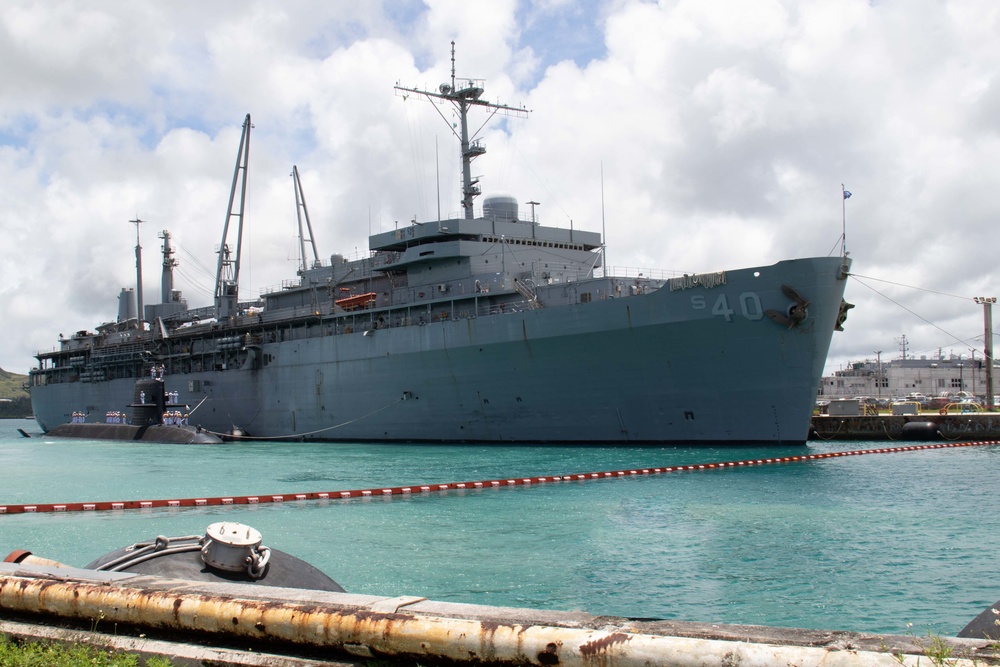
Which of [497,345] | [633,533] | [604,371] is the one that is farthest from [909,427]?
[633,533]

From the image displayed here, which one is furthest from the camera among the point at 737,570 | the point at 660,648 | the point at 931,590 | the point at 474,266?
the point at 474,266

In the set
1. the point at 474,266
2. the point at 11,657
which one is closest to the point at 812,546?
the point at 11,657

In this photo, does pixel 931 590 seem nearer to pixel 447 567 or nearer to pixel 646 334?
pixel 447 567

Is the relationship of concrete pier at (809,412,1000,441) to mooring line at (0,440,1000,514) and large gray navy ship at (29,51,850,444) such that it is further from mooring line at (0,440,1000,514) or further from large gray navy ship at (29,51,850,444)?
mooring line at (0,440,1000,514)

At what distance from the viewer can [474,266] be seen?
3388cm

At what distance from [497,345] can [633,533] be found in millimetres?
17601

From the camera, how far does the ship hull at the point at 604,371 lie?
25.5 meters

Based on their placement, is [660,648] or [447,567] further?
[447,567]

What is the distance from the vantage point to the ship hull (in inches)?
1004

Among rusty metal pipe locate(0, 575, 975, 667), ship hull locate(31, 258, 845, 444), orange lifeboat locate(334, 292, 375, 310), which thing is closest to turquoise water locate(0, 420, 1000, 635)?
ship hull locate(31, 258, 845, 444)

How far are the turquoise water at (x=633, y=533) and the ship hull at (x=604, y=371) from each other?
2412mm

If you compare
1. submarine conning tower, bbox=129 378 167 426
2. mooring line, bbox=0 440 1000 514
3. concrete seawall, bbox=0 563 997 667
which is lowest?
mooring line, bbox=0 440 1000 514

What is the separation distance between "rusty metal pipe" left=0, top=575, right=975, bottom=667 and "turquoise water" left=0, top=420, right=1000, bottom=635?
3.35m

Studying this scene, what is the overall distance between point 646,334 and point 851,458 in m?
7.77
